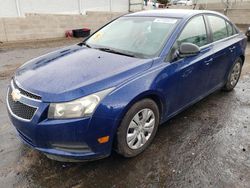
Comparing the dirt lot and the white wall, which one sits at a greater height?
the white wall

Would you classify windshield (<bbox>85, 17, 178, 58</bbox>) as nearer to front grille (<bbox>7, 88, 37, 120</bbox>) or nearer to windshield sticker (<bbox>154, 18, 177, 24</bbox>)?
windshield sticker (<bbox>154, 18, 177, 24</bbox>)

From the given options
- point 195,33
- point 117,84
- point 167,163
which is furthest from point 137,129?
point 195,33

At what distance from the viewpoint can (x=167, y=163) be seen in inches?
108

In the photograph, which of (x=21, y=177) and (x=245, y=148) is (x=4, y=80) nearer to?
(x=21, y=177)

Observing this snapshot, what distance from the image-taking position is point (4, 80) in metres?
5.60

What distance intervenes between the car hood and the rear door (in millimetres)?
1562

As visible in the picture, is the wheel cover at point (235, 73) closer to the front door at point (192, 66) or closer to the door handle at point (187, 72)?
the front door at point (192, 66)

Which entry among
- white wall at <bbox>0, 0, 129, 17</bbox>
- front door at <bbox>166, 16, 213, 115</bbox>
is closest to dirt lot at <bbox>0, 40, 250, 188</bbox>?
front door at <bbox>166, 16, 213, 115</bbox>

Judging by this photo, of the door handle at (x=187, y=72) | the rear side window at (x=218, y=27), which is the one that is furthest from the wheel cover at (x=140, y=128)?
the rear side window at (x=218, y=27)

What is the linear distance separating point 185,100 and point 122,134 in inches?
51.4

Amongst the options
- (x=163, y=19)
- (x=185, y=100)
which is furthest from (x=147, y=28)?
(x=185, y=100)

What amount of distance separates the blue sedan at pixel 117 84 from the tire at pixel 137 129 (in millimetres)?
11

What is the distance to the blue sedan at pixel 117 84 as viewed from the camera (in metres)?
2.25

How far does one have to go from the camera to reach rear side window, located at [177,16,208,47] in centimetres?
327
